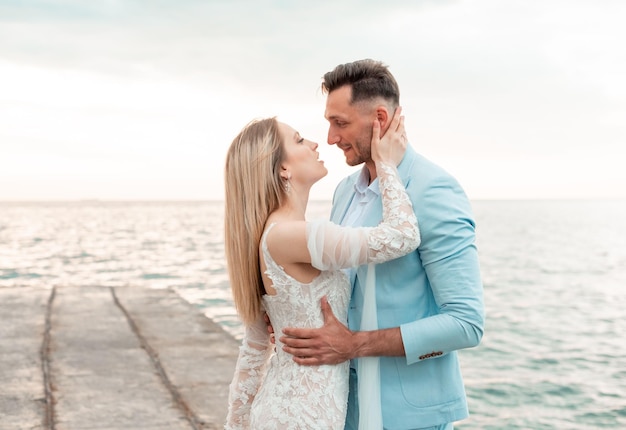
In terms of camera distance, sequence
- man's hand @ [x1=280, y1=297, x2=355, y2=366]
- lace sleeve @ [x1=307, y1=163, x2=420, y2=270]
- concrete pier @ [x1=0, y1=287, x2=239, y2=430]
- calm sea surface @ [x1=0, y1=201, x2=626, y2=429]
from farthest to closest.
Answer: calm sea surface @ [x1=0, y1=201, x2=626, y2=429]
concrete pier @ [x1=0, y1=287, x2=239, y2=430]
man's hand @ [x1=280, y1=297, x2=355, y2=366]
lace sleeve @ [x1=307, y1=163, x2=420, y2=270]

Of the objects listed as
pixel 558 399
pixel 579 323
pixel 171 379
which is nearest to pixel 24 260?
pixel 579 323

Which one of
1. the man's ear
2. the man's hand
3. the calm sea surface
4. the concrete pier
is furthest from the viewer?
the calm sea surface

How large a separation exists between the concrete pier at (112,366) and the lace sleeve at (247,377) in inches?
86.3

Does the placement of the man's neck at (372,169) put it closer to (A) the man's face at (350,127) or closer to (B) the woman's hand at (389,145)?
(A) the man's face at (350,127)

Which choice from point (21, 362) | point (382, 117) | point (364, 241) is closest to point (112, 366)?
point (21, 362)

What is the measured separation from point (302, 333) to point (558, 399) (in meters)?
10.2

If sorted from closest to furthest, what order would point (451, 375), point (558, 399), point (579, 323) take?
point (451, 375) → point (558, 399) → point (579, 323)

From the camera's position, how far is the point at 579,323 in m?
20.4

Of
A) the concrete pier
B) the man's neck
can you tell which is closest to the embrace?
the man's neck

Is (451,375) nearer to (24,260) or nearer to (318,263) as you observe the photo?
(318,263)

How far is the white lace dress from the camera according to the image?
2400 mm

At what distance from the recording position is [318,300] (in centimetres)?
255

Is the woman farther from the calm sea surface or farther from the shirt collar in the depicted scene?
the calm sea surface

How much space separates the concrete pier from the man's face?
2.79 metres
